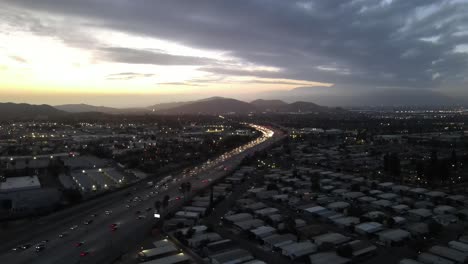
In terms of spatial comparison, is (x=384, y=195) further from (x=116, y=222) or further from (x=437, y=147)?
(x=437, y=147)

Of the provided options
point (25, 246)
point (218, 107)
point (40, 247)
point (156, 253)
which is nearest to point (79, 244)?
point (40, 247)

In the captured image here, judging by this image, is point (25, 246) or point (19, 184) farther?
point (19, 184)

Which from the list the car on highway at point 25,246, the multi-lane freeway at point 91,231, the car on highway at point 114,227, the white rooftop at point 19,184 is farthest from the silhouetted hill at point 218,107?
the car on highway at point 25,246

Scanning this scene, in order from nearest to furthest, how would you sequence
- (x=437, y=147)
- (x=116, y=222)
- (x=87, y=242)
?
(x=87, y=242) → (x=116, y=222) → (x=437, y=147)

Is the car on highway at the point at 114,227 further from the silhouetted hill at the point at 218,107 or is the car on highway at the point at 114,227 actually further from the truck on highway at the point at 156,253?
the silhouetted hill at the point at 218,107

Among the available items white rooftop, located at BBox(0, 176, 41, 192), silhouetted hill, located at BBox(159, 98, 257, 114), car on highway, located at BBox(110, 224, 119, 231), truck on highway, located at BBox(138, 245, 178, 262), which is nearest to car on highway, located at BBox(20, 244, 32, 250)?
car on highway, located at BBox(110, 224, 119, 231)

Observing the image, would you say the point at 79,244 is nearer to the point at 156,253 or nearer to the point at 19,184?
the point at 156,253

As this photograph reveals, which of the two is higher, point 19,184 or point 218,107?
point 218,107

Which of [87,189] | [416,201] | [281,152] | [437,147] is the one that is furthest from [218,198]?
[437,147]
